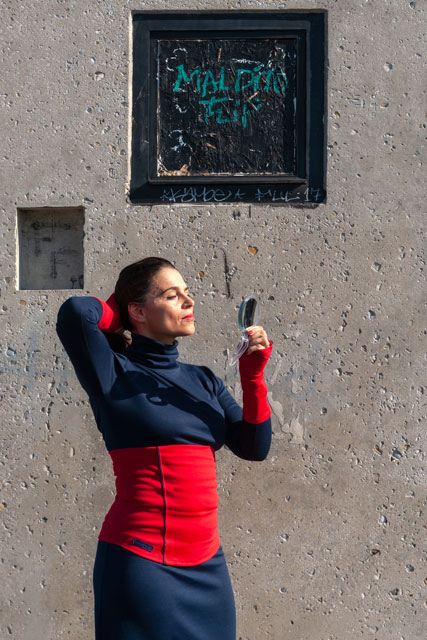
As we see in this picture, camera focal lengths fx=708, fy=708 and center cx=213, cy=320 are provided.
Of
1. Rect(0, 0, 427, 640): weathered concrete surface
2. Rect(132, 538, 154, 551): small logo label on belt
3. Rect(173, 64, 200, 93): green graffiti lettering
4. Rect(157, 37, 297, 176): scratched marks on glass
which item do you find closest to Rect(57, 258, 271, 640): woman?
Rect(132, 538, 154, 551): small logo label on belt

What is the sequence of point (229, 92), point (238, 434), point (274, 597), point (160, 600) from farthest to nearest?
point (229, 92)
point (274, 597)
point (238, 434)
point (160, 600)

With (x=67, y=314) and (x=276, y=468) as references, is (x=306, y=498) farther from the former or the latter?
(x=67, y=314)

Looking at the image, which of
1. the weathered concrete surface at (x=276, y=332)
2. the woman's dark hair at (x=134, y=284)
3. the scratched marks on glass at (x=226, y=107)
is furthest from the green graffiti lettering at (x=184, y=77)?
the woman's dark hair at (x=134, y=284)

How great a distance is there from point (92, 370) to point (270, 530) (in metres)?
1.40

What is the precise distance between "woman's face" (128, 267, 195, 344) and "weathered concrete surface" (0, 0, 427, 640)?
964 millimetres

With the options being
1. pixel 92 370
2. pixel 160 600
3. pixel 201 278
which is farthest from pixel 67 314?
pixel 201 278

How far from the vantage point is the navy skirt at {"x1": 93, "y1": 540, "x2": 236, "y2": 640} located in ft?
6.29

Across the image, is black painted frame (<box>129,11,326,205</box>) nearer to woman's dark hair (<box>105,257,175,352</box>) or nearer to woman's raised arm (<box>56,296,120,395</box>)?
woman's dark hair (<box>105,257,175,352</box>)

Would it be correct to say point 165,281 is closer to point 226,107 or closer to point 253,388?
point 253,388

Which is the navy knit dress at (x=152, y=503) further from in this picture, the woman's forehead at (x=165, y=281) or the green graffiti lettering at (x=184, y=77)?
the green graffiti lettering at (x=184, y=77)

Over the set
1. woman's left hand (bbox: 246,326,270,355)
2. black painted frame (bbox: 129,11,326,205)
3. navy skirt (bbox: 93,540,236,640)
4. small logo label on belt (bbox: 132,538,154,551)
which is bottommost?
navy skirt (bbox: 93,540,236,640)

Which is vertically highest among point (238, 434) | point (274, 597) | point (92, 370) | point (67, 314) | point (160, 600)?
point (67, 314)

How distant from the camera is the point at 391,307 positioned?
10.2ft

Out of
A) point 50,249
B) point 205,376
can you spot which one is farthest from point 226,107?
point 205,376
